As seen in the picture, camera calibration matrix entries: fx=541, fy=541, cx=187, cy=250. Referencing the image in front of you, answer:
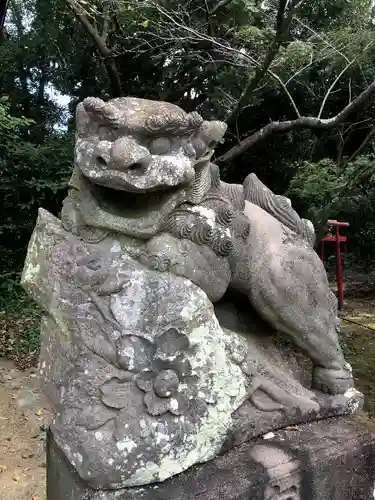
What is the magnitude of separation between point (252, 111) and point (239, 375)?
636 centimetres

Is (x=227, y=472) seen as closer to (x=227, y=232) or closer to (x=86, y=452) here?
(x=86, y=452)

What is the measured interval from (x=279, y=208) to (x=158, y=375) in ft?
2.06

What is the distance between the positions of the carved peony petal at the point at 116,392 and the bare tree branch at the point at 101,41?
4.26m

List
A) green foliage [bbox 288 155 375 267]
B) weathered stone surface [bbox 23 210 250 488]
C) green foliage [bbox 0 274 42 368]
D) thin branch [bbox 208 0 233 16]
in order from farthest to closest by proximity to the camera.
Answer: thin branch [bbox 208 0 233 16]
green foliage [bbox 288 155 375 267]
green foliage [bbox 0 274 42 368]
weathered stone surface [bbox 23 210 250 488]

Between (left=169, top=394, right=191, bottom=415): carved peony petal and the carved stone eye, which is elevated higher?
the carved stone eye

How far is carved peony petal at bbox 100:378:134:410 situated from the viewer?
1.20 meters

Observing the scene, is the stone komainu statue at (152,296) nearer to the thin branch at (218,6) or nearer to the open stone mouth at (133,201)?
the open stone mouth at (133,201)

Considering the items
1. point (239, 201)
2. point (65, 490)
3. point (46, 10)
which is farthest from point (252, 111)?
point (65, 490)

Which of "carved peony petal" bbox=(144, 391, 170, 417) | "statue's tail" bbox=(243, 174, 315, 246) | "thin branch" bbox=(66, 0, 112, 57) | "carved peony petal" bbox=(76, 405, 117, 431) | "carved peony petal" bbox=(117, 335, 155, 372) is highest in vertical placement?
"thin branch" bbox=(66, 0, 112, 57)

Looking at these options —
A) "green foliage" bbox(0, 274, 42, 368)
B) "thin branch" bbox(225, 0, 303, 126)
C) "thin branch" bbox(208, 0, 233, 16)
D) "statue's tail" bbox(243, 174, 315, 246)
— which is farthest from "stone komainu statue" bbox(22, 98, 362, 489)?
"thin branch" bbox(208, 0, 233, 16)

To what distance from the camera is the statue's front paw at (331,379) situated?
1548mm

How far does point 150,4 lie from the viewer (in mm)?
4586

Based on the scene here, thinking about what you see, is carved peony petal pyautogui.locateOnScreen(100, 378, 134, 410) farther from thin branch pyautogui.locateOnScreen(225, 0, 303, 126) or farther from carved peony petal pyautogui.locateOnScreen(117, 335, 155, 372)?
thin branch pyautogui.locateOnScreen(225, 0, 303, 126)

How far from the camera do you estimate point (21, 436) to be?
120 inches
